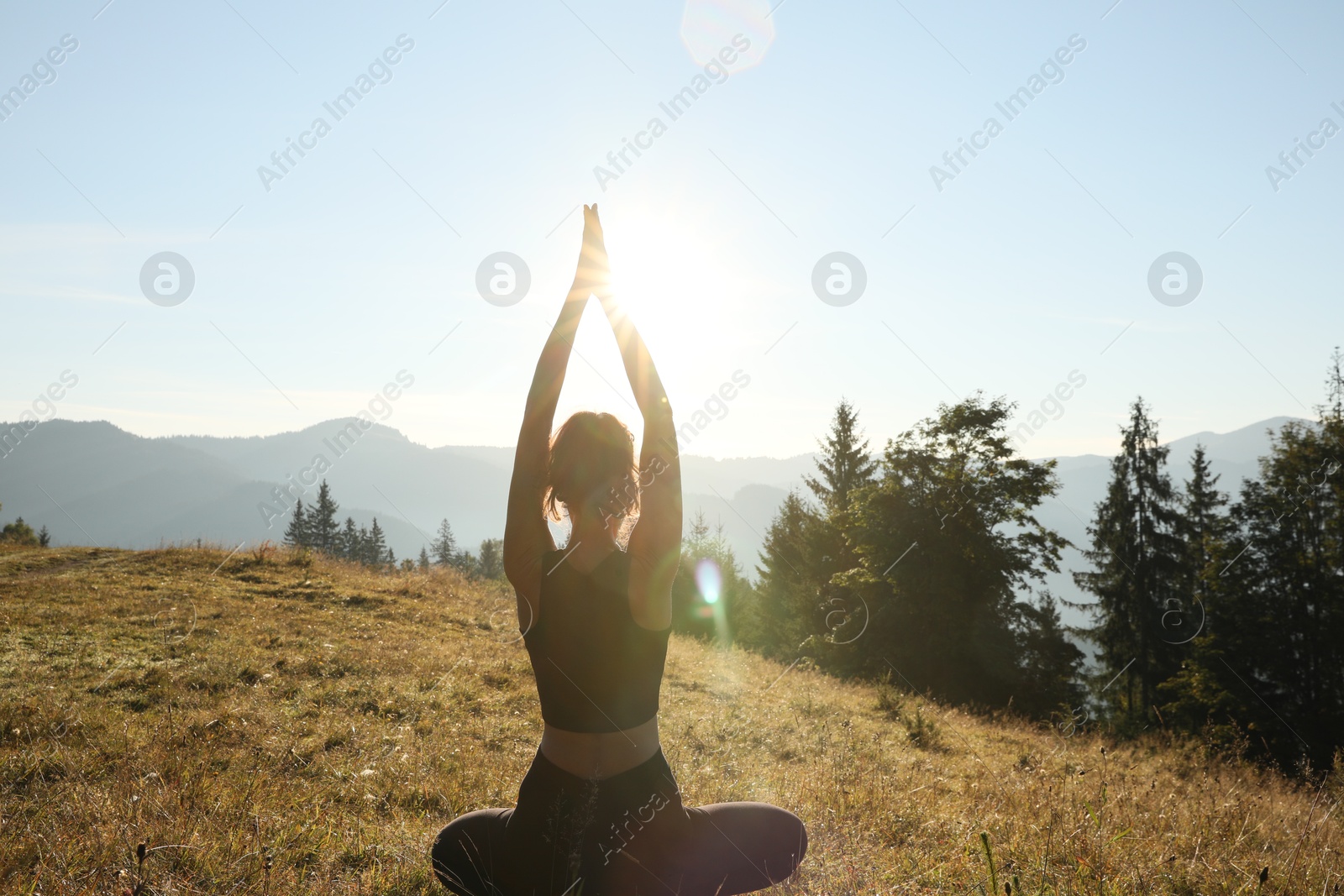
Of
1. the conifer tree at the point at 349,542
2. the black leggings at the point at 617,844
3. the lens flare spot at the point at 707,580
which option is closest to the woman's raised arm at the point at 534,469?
the black leggings at the point at 617,844

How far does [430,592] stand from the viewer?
16.2 meters

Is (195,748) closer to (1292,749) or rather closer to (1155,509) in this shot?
(1292,749)

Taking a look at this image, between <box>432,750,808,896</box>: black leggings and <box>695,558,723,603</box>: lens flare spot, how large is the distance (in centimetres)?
3685

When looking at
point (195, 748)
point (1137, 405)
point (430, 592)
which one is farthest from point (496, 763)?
point (1137, 405)

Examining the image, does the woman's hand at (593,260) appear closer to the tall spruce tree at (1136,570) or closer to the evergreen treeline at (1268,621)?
the evergreen treeline at (1268,621)

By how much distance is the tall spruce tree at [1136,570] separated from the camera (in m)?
31.9

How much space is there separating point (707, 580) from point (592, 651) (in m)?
37.5

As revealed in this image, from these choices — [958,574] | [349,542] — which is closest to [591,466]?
[958,574]

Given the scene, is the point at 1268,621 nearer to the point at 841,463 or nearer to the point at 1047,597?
the point at 1047,597

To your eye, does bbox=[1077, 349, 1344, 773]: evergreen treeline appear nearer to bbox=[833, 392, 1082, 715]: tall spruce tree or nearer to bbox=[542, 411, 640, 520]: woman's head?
bbox=[833, 392, 1082, 715]: tall spruce tree

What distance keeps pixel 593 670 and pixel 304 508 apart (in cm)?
9978

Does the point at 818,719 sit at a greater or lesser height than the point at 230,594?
lesser

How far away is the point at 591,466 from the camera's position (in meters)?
2.55

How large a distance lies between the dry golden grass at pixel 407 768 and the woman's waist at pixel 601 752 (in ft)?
4.77
